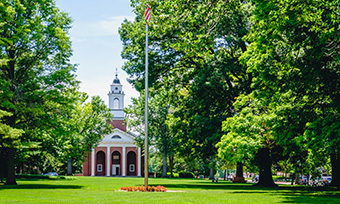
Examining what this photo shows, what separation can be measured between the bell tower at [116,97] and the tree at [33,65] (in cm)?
7207

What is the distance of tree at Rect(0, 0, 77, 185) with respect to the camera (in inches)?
1132

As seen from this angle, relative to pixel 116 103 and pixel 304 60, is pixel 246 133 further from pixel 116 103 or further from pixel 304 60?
pixel 116 103

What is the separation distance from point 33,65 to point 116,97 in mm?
74619

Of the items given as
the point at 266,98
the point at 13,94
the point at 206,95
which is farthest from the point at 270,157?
A: the point at 13,94

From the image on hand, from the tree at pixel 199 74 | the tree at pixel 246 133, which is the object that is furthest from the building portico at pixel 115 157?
the tree at pixel 246 133

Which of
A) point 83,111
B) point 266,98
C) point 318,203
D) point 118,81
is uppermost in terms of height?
point 118,81

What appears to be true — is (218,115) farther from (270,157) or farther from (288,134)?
(288,134)

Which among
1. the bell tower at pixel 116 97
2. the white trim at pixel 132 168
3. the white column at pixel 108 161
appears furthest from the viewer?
the bell tower at pixel 116 97

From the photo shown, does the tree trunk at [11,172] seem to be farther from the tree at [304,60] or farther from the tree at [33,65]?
the tree at [304,60]

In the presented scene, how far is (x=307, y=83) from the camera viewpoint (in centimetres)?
1653

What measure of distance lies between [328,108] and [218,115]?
14309mm

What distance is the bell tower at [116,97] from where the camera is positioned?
104 meters

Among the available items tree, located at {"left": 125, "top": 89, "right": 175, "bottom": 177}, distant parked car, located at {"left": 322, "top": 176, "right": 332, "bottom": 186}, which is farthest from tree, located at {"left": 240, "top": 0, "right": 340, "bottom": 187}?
tree, located at {"left": 125, "top": 89, "right": 175, "bottom": 177}

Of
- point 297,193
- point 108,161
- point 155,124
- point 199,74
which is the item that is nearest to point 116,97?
point 108,161
